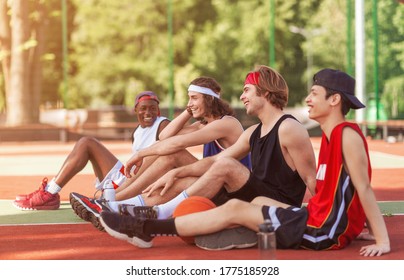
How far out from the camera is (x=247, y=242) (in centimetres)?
604

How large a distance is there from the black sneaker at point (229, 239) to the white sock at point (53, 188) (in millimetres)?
2910

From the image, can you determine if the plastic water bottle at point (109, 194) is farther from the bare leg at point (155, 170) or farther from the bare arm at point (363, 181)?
the bare arm at point (363, 181)

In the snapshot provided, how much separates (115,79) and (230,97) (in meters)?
6.43

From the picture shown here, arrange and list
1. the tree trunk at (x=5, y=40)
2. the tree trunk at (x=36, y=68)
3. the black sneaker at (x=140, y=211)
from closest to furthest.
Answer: the black sneaker at (x=140, y=211), the tree trunk at (x=5, y=40), the tree trunk at (x=36, y=68)

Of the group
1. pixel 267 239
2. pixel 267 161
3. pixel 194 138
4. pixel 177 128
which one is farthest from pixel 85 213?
pixel 267 239

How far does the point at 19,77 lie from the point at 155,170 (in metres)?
27.0

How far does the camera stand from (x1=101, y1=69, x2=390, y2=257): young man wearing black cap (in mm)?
5727

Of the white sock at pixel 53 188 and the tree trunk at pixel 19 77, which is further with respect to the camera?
the tree trunk at pixel 19 77

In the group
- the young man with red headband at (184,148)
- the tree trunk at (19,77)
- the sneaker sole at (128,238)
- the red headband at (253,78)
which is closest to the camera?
the sneaker sole at (128,238)

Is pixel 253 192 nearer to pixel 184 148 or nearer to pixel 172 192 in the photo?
pixel 172 192

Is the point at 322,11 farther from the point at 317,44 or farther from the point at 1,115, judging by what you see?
the point at 1,115

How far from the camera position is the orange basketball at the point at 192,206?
624 centimetres

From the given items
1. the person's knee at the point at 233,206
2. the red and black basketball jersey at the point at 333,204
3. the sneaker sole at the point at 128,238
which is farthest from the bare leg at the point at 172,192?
the red and black basketball jersey at the point at 333,204

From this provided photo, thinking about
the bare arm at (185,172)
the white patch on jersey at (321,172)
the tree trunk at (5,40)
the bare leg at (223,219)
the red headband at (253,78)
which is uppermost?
the tree trunk at (5,40)
